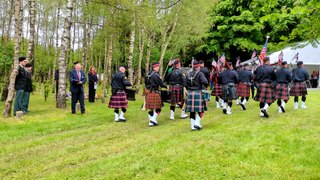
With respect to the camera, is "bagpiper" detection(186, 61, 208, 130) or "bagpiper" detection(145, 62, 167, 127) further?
"bagpiper" detection(145, 62, 167, 127)

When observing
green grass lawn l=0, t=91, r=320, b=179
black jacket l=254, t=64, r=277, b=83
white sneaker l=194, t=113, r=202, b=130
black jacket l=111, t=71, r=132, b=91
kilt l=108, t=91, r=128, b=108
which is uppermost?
black jacket l=254, t=64, r=277, b=83

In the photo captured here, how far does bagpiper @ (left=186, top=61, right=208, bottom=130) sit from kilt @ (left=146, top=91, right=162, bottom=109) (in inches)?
51.3

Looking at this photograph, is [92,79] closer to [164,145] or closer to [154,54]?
[164,145]

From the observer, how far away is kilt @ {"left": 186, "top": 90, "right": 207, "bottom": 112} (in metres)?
8.27

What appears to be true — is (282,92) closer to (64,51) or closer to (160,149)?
(160,149)

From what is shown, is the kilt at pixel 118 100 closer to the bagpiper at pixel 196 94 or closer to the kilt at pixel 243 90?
the bagpiper at pixel 196 94

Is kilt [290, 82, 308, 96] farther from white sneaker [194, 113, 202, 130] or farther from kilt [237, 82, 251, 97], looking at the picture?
white sneaker [194, 113, 202, 130]

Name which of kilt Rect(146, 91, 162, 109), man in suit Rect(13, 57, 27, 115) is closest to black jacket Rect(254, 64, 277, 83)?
kilt Rect(146, 91, 162, 109)

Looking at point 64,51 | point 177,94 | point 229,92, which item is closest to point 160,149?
point 177,94

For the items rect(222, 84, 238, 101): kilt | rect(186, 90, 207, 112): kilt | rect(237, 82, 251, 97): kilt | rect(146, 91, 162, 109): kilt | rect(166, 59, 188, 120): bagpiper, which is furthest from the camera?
rect(237, 82, 251, 97): kilt

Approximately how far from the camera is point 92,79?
51.0 feet

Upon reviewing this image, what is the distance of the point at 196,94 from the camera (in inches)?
329

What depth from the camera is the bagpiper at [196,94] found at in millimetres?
8273

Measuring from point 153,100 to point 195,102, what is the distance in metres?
1.55
